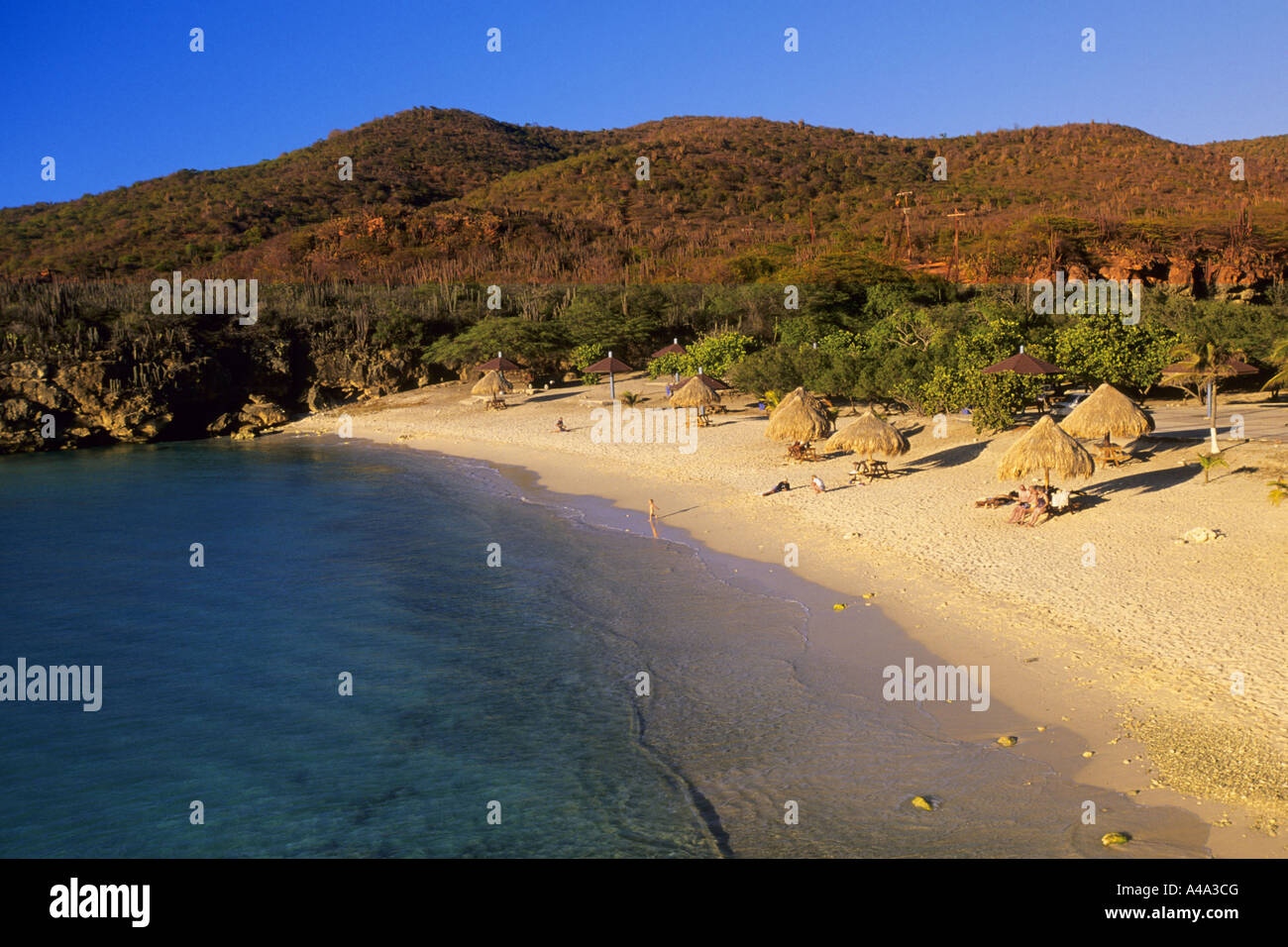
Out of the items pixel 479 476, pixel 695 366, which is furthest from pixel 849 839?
pixel 695 366

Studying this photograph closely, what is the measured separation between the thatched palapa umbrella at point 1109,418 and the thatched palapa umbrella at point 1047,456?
2.30 m

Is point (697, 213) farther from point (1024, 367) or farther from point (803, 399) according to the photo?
point (1024, 367)

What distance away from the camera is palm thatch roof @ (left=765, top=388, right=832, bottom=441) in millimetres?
22406

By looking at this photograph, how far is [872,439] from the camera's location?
1994 cm

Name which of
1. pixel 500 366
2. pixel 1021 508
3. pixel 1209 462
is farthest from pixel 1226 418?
pixel 500 366

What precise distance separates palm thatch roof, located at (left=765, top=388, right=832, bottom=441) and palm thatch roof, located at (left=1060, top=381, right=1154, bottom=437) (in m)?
5.96

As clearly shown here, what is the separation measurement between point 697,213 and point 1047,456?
68657mm

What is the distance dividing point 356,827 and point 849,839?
452 centimetres

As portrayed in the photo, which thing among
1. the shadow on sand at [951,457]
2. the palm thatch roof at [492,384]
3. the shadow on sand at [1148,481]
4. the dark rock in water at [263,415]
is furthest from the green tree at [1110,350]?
the dark rock in water at [263,415]

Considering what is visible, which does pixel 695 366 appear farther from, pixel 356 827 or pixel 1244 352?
pixel 356 827

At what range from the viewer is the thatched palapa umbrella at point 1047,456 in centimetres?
1588

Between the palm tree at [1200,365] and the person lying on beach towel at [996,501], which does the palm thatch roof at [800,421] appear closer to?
the person lying on beach towel at [996,501]
